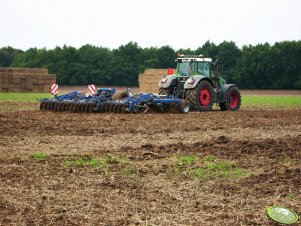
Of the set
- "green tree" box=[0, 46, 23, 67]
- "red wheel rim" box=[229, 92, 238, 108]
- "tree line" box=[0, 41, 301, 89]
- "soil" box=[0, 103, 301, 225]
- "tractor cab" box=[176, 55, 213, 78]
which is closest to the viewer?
"soil" box=[0, 103, 301, 225]

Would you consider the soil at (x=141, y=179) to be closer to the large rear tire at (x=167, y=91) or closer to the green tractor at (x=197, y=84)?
the green tractor at (x=197, y=84)

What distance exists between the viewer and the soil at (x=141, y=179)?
645 centimetres

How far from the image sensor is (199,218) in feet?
20.8

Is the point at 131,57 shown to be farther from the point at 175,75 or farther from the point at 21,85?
the point at 175,75

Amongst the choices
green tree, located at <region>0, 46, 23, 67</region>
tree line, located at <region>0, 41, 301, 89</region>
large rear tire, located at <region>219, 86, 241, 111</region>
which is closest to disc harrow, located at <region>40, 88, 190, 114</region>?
large rear tire, located at <region>219, 86, 241, 111</region>

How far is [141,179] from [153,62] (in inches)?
2699

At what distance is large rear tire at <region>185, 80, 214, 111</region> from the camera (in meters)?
23.3

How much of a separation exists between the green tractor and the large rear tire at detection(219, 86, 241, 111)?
0.04 m

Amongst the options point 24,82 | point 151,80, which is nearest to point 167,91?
point 151,80

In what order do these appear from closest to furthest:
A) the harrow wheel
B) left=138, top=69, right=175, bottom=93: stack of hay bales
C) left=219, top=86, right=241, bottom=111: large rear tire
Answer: the harrow wheel < left=219, top=86, right=241, bottom=111: large rear tire < left=138, top=69, right=175, bottom=93: stack of hay bales

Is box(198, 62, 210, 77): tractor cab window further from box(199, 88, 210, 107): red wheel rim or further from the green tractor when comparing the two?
box(199, 88, 210, 107): red wheel rim

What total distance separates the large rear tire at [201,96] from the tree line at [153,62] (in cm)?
4338

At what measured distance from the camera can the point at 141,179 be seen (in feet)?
27.7

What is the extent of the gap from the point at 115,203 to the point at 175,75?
59.0 feet
